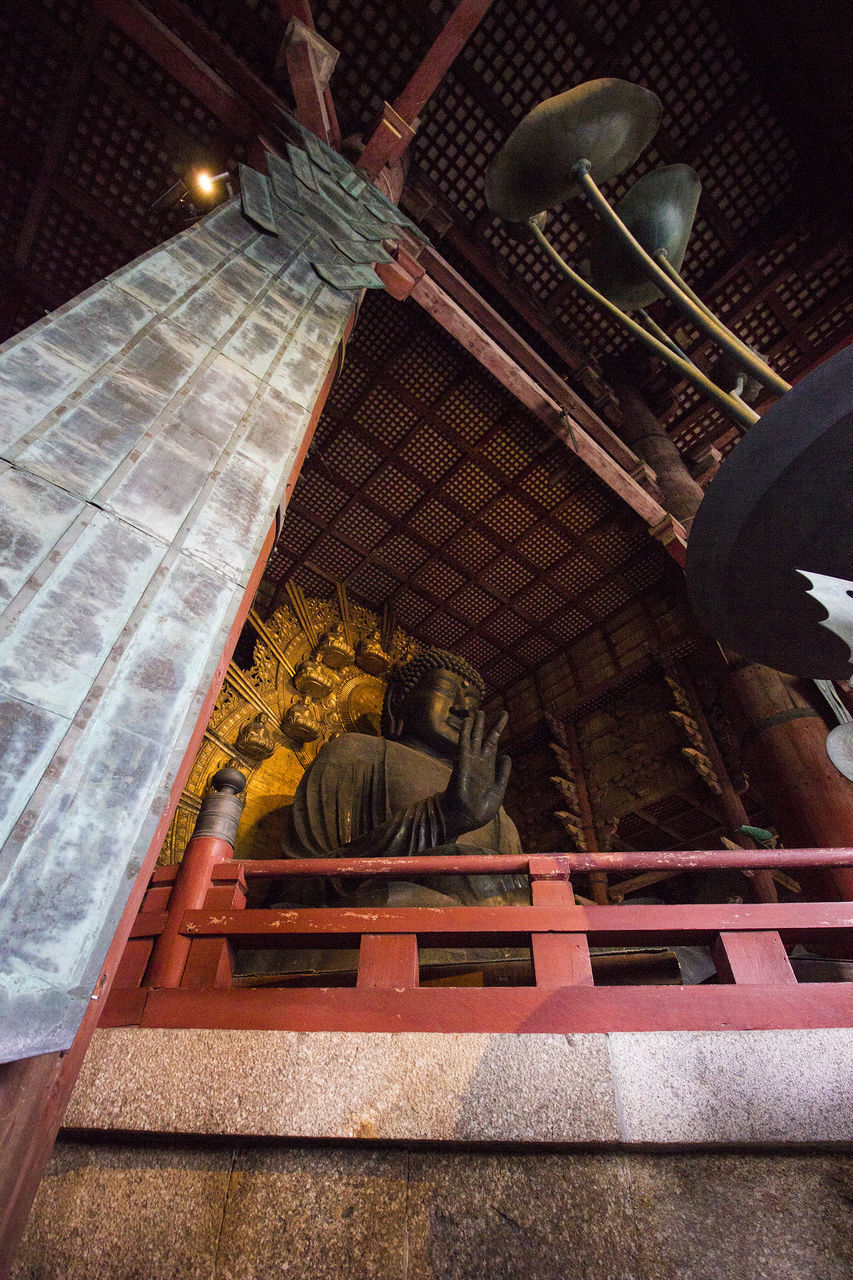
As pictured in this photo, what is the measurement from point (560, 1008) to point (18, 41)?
6.21m

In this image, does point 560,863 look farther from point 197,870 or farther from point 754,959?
point 197,870

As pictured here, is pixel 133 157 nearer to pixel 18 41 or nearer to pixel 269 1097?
pixel 18 41

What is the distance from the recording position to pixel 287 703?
18.3ft

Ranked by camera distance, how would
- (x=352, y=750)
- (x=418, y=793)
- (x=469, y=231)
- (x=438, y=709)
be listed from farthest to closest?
(x=438, y=709), (x=469, y=231), (x=352, y=750), (x=418, y=793)

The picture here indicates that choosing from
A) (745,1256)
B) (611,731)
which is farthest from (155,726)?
(611,731)

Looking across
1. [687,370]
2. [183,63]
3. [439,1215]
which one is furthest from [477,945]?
[183,63]

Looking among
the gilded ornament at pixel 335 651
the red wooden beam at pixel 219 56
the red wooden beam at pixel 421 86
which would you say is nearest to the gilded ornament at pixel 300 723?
the gilded ornament at pixel 335 651

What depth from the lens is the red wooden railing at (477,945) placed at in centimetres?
173

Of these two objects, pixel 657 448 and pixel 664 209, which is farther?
pixel 657 448

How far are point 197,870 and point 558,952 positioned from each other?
131 cm

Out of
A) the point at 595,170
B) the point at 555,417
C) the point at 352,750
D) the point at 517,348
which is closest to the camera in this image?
the point at 595,170

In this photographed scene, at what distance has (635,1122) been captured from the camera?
1.50m

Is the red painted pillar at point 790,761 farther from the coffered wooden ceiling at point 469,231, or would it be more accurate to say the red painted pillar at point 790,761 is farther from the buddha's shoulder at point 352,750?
the buddha's shoulder at point 352,750

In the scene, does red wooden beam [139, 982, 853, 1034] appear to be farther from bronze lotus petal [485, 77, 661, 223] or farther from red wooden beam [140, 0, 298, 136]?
red wooden beam [140, 0, 298, 136]
